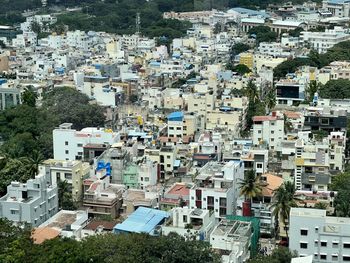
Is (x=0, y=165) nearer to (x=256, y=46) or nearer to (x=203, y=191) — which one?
(x=203, y=191)

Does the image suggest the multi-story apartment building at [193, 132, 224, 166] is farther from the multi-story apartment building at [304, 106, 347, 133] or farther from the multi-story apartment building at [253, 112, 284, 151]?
the multi-story apartment building at [304, 106, 347, 133]

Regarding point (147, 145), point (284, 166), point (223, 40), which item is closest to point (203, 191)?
point (284, 166)

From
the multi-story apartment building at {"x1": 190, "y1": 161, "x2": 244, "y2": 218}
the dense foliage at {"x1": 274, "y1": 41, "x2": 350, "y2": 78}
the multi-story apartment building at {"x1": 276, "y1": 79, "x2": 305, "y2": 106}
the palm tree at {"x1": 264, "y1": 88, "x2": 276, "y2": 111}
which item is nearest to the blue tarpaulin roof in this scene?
the multi-story apartment building at {"x1": 190, "y1": 161, "x2": 244, "y2": 218}

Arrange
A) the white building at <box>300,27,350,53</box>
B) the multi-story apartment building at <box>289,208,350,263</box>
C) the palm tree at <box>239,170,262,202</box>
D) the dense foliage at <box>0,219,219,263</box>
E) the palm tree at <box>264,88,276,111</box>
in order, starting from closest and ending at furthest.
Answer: the dense foliage at <box>0,219,219,263</box>
the multi-story apartment building at <box>289,208,350,263</box>
the palm tree at <box>239,170,262,202</box>
the palm tree at <box>264,88,276,111</box>
the white building at <box>300,27,350,53</box>

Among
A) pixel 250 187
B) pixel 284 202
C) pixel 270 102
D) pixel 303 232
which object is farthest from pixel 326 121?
pixel 303 232

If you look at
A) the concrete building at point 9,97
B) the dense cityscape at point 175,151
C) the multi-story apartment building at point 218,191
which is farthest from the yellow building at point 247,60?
the multi-story apartment building at point 218,191

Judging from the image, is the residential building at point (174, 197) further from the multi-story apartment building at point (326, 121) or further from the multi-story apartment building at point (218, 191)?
the multi-story apartment building at point (326, 121)

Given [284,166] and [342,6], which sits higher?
[342,6]
